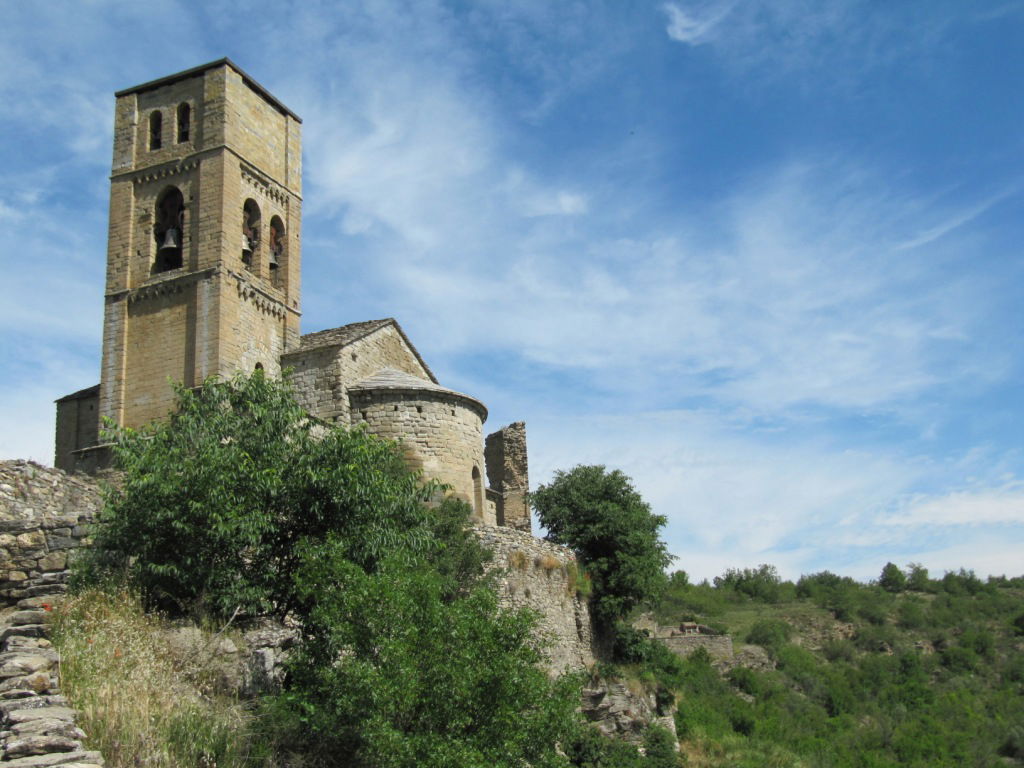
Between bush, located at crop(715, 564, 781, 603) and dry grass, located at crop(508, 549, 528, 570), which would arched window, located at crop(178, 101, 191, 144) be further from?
bush, located at crop(715, 564, 781, 603)

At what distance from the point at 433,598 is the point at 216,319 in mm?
18680

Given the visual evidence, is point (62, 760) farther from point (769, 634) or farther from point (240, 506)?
point (769, 634)

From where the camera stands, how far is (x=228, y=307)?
28516mm

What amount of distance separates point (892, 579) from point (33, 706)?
237ft

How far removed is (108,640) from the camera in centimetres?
985

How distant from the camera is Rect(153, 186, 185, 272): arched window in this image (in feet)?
97.9

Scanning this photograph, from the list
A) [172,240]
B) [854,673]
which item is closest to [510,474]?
[172,240]

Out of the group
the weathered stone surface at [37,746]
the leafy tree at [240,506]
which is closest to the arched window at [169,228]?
the leafy tree at [240,506]

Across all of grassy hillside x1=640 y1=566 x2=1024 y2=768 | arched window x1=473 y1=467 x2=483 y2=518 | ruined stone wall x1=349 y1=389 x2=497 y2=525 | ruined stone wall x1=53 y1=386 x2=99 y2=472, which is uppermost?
ruined stone wall x1=53 y1=386 x2=99 y2=472

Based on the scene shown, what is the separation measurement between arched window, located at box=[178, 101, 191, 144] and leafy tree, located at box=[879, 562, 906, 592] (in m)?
57.6

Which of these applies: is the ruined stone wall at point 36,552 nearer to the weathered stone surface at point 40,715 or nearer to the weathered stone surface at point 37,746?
the weathered stone surface at point 40,715

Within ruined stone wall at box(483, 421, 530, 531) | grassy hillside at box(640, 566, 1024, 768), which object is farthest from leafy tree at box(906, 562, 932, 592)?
ruined stone wall at box(483, 421, 530, 531)

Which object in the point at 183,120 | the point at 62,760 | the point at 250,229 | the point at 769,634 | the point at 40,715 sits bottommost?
the point at 62,760

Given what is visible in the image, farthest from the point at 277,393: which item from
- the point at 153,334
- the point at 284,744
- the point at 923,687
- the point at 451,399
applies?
the point at 923,687
